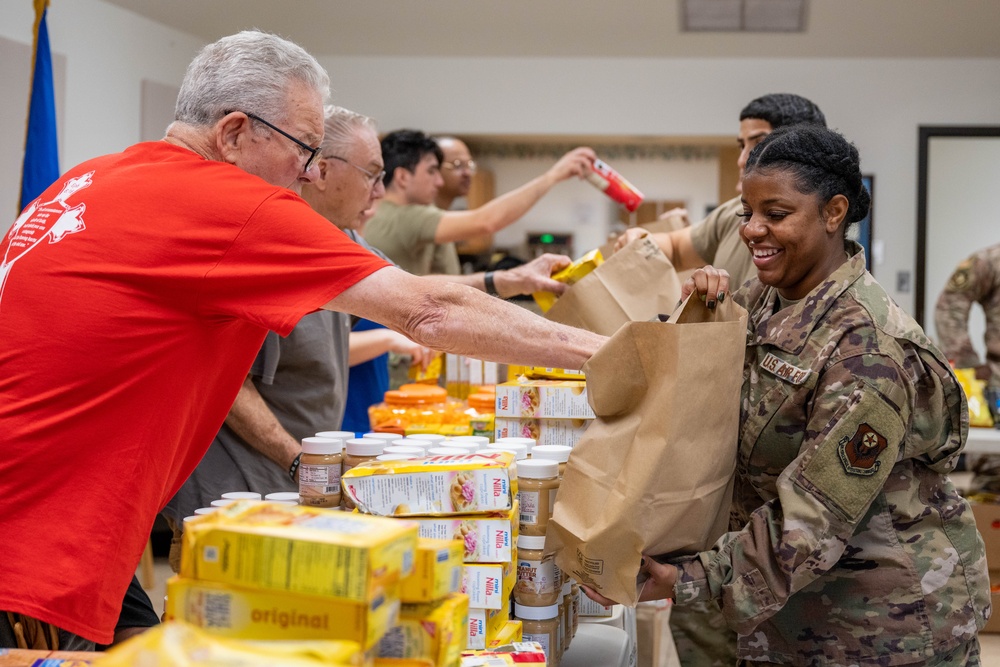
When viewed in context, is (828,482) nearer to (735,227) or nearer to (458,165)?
(735,227)

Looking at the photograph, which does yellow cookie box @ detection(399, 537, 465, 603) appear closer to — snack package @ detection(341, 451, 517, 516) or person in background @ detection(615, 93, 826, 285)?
snack package @ detection(341, 451, 517, 516)

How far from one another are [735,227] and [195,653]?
2.19 metres

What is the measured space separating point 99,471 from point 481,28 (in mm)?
5841

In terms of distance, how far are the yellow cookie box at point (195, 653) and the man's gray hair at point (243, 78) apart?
980mm

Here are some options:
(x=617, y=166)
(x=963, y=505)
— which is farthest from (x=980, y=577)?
(x=617, y=166)

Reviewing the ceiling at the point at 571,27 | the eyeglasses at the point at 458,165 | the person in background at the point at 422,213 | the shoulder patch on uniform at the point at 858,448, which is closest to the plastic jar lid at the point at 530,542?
the shoulder patch on uniform at the point at 858,448

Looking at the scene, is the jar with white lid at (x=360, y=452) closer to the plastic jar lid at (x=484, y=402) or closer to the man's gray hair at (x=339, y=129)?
the plastic jar lid at (x=484, y=402)

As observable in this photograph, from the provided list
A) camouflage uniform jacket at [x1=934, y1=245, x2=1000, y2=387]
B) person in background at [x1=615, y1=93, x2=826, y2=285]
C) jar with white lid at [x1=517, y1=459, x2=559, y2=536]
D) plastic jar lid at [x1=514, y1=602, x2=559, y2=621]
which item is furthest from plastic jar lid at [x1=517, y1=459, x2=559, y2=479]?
camouflage uniform jacket at [x1=934, y1=245, x2=1000, y2=387]

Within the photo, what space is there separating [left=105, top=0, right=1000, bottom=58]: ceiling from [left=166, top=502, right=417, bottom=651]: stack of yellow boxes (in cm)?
572

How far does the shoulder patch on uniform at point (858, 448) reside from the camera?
4.79 feet

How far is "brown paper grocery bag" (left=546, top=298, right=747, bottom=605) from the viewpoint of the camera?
1.44m

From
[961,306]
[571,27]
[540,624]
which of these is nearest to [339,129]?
[540,624]

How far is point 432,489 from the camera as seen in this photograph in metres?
1.48

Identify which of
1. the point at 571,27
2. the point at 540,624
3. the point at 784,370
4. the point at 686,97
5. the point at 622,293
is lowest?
the point at 540,624
